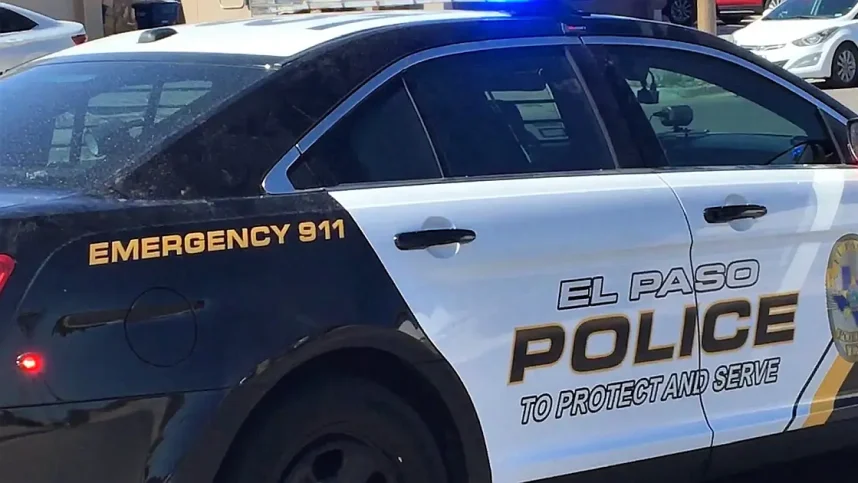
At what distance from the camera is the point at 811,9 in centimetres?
1928

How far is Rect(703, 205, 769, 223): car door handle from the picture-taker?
3.85 m

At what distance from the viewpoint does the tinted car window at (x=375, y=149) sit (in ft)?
10.8

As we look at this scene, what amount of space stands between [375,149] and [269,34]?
53 cm

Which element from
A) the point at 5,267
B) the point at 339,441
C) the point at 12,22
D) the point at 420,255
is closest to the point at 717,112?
the point at 420,255

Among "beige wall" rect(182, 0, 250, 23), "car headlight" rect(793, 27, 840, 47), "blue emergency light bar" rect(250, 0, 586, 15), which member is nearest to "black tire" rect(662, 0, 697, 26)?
"car headlight" rect(793, 27, 840, 47)

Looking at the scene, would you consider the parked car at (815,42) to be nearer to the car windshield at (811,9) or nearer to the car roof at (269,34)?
the car windshield at (811,9)

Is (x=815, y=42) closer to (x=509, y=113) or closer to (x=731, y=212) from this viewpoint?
(x=731, y=212)

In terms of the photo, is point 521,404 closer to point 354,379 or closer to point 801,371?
point 354,379

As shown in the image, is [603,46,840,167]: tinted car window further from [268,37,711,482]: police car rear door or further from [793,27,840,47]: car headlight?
[793,27,840,47]: car headlight

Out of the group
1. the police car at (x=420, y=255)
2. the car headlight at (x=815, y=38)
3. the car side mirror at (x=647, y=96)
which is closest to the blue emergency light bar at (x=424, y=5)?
the police car at (x=420, y=255)

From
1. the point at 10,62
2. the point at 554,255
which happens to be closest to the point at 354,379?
the point at 554,255

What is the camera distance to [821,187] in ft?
13.7

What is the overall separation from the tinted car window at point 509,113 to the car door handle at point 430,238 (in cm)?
24

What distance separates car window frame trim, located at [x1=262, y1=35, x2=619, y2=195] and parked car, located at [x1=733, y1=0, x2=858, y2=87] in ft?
47.9
